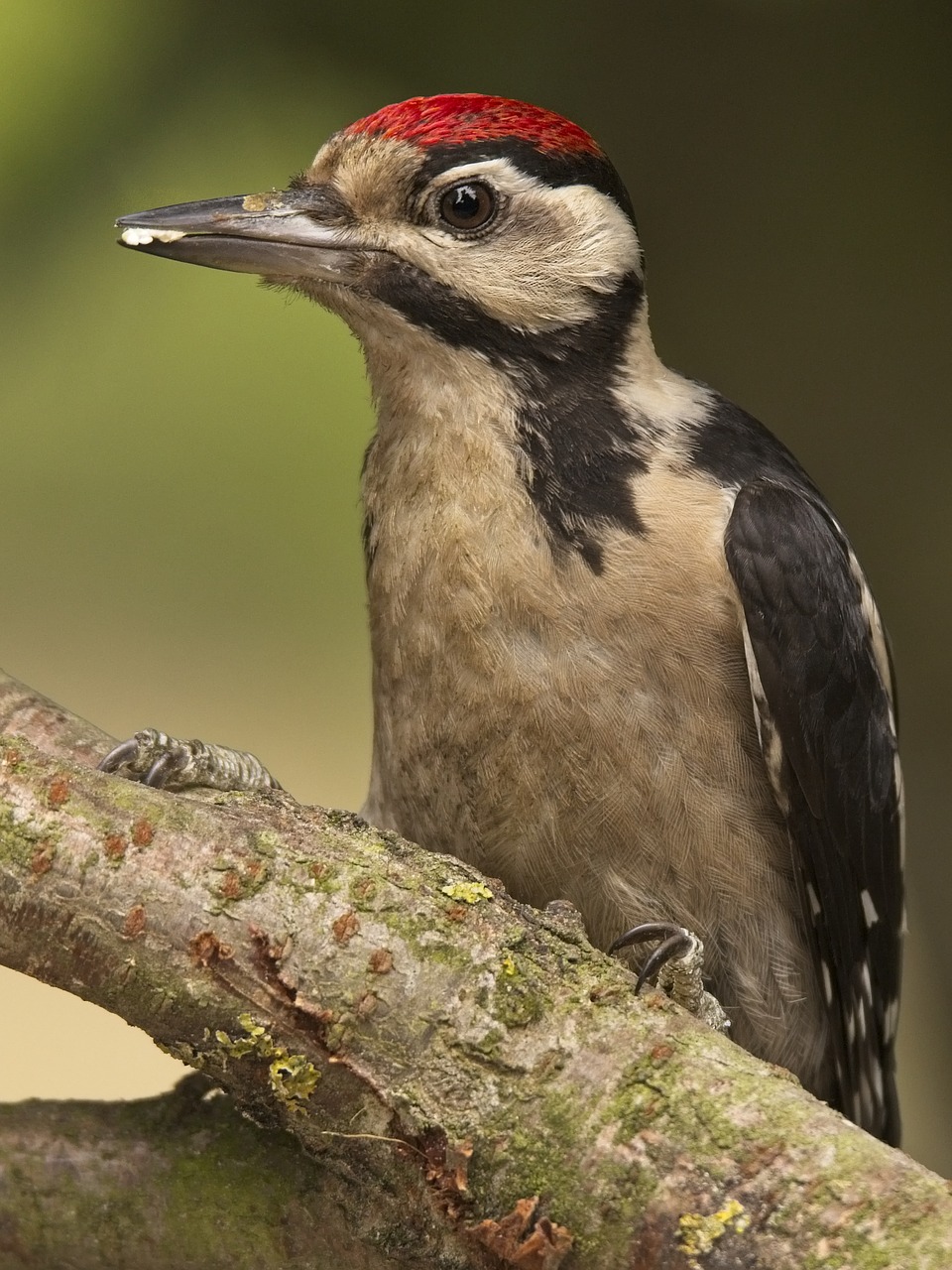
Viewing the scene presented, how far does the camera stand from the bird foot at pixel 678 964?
1.48 m

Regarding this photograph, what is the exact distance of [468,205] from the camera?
64.6 inches

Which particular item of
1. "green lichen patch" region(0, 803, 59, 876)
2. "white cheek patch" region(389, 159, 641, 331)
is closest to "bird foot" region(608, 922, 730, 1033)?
"green lichen patch" region(0, 803, 59, 876)

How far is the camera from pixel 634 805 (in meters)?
1.63

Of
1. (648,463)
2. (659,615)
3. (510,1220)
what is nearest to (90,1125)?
(510,1220)

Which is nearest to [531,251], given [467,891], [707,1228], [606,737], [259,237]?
[259,237]

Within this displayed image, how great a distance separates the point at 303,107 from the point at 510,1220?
228cm

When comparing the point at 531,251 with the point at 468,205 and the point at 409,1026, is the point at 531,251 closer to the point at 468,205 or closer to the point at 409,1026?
the point at 468,205

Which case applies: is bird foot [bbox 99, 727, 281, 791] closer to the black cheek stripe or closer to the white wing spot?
the black cheek stripe

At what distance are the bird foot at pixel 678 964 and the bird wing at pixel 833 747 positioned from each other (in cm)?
20

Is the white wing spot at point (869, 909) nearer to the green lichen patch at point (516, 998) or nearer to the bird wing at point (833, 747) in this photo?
the bird wing at point (833, 747)

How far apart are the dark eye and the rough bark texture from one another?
0.78 metres

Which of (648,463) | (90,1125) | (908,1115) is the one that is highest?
(648,463)

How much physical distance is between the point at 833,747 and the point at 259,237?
925 mm

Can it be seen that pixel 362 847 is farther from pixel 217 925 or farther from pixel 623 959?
pixel 623 959
